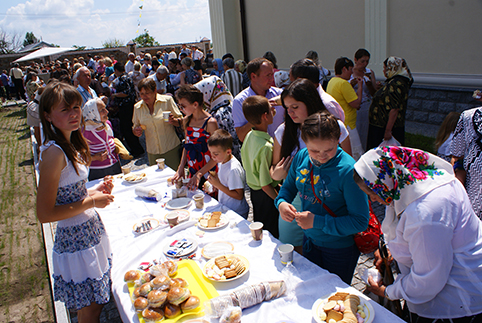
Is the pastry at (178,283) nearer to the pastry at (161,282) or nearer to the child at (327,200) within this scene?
the pastry at (161,282)

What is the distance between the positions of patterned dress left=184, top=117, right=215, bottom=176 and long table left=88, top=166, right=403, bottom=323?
0.52m

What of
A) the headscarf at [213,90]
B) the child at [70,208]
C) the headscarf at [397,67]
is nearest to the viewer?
the child at [70,208]

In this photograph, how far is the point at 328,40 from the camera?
8570 millimetres

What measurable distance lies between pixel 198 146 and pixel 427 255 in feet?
8.52

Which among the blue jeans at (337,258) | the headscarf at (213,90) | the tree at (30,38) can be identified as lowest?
the blue jeans at (337,258)

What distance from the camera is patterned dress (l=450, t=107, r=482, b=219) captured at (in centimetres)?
215

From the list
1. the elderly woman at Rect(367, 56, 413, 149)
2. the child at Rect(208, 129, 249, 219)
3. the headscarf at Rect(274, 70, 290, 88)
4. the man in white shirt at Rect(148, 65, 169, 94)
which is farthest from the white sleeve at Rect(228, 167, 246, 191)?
the man in white shirt at Rect(148, 65, 169, 94)

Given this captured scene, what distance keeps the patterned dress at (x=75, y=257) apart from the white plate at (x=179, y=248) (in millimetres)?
439

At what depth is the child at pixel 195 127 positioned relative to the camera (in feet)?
11.4

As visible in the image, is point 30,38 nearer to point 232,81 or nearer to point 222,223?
point 232,81

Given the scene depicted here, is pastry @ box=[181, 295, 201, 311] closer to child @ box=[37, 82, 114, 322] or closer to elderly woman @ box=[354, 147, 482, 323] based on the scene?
child @ box=[37, 82, 114, 322]

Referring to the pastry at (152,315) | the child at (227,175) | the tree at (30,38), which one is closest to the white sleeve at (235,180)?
the child at (227,175)

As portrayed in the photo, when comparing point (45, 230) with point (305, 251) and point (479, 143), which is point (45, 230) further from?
point (479, 143)

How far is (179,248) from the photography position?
2.27m
